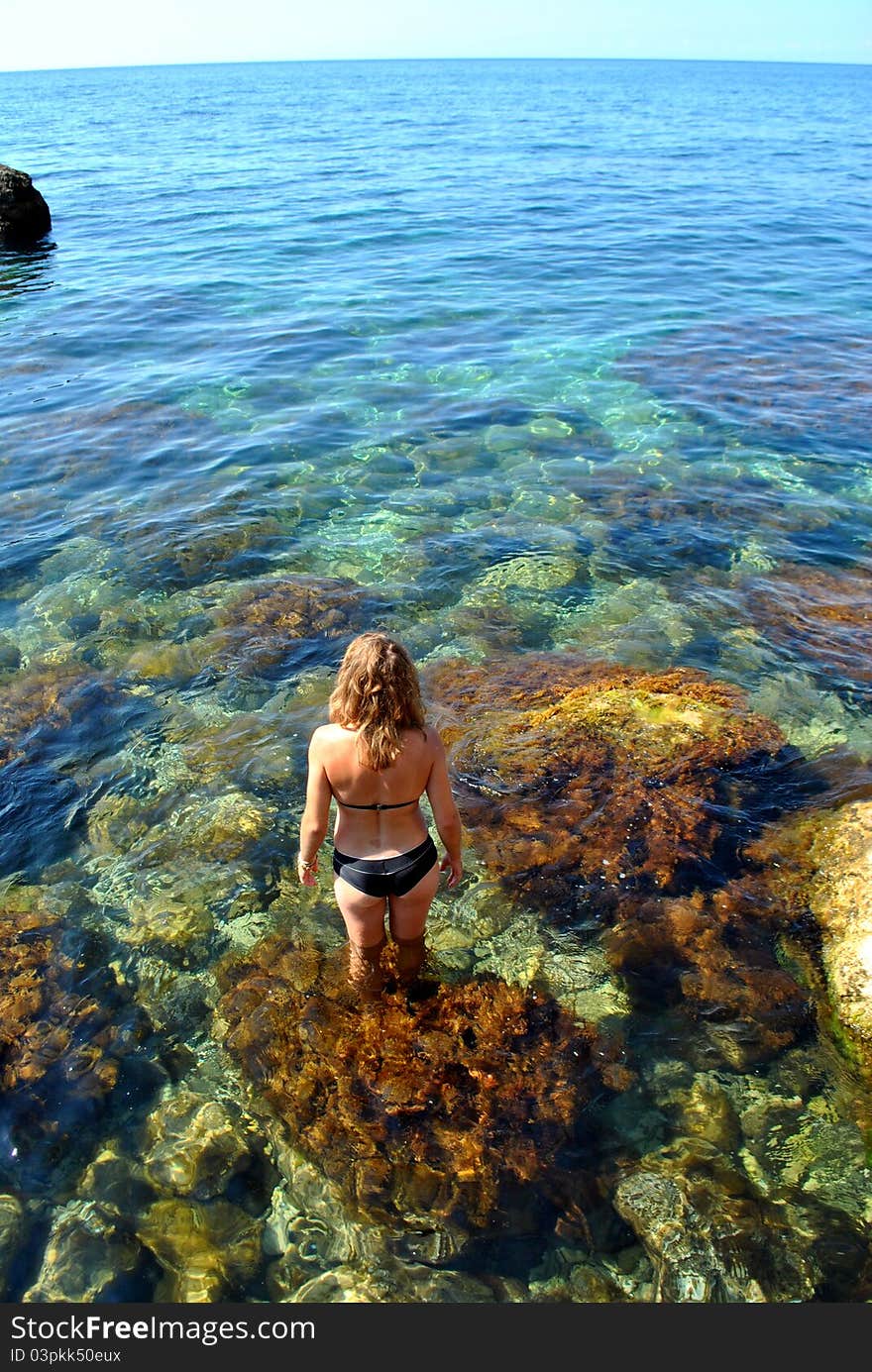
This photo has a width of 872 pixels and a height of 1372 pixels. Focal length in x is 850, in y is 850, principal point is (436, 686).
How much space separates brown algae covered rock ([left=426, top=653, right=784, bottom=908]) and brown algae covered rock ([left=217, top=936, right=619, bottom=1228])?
1.22m

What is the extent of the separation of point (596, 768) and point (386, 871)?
2980 millimetres

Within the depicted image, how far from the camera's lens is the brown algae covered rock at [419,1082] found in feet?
15.4

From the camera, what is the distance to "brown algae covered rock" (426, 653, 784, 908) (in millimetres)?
6621

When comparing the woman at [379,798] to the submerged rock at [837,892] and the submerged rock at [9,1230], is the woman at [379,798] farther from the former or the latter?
the submerged rock at [837,892]

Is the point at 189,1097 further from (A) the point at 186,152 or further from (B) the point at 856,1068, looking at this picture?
(A) the point at 186,152

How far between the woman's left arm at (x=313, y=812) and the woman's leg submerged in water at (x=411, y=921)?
0.56m

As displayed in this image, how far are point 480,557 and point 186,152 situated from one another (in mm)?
43820

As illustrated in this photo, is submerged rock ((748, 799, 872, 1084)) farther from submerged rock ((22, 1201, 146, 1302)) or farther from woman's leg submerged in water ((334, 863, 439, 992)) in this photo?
submerged rock ((22, 1201, 146, 1302))

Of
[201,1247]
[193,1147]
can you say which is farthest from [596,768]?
[201,1247]

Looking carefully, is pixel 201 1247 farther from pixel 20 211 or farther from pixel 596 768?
pixel 20 211

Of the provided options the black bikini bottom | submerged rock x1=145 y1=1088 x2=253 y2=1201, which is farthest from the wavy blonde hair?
submerged rock x1=145 y1=1088 x2=253 y2=1201

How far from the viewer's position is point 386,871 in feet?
16.5

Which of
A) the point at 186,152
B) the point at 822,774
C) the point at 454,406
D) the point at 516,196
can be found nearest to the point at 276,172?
the point at 186,152

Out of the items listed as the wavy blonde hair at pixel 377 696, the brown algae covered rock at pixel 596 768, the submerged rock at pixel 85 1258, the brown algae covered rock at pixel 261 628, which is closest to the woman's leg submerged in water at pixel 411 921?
the wavy blonde hair at pixel 377 696
